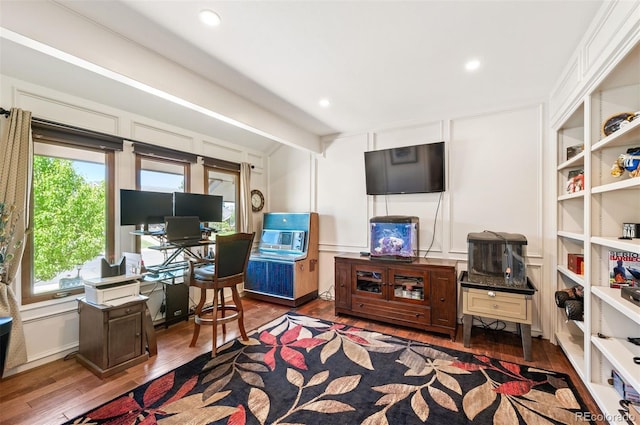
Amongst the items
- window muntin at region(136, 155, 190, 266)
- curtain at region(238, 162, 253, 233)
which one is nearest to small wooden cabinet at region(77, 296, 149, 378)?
window muntin at region(136, 155, 190, 266)

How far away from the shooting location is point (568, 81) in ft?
7.70

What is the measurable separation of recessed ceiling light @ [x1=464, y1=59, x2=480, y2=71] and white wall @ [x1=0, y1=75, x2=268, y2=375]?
343cm

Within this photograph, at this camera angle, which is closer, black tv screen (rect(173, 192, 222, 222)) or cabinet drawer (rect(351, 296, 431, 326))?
cabinet drawer (rect(351, 296, 431, 326))

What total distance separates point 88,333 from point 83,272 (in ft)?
2.32

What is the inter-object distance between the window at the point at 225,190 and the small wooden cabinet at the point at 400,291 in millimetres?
1960

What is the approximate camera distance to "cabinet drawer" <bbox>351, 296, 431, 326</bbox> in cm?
310

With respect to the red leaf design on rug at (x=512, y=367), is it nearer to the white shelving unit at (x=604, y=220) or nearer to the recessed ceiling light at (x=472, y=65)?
the white shelving unit at (x=604, y=220)

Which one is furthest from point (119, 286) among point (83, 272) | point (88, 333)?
point (83, 272)

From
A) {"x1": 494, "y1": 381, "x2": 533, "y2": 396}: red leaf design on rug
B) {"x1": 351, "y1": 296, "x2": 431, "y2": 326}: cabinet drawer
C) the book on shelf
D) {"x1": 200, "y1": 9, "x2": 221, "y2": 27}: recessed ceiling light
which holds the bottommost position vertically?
{"x1": 494, "y1": 381, "x2": 533, "y2": 396}: red leaf design on rug

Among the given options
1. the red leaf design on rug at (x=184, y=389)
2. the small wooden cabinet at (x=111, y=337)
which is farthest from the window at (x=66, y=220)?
the red leaf design on rug at (x=184, y=389)

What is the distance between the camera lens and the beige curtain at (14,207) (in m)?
2.18

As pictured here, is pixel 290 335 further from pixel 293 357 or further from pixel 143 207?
pixel 143 207

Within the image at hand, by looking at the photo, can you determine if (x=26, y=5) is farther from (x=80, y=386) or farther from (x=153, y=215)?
(x=80, y=386)

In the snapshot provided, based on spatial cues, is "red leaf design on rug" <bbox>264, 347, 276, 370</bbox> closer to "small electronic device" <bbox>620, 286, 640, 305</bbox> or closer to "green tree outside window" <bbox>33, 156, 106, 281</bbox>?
"green tree outside window" <bbox>33, 156, 106, 281</bbox>
